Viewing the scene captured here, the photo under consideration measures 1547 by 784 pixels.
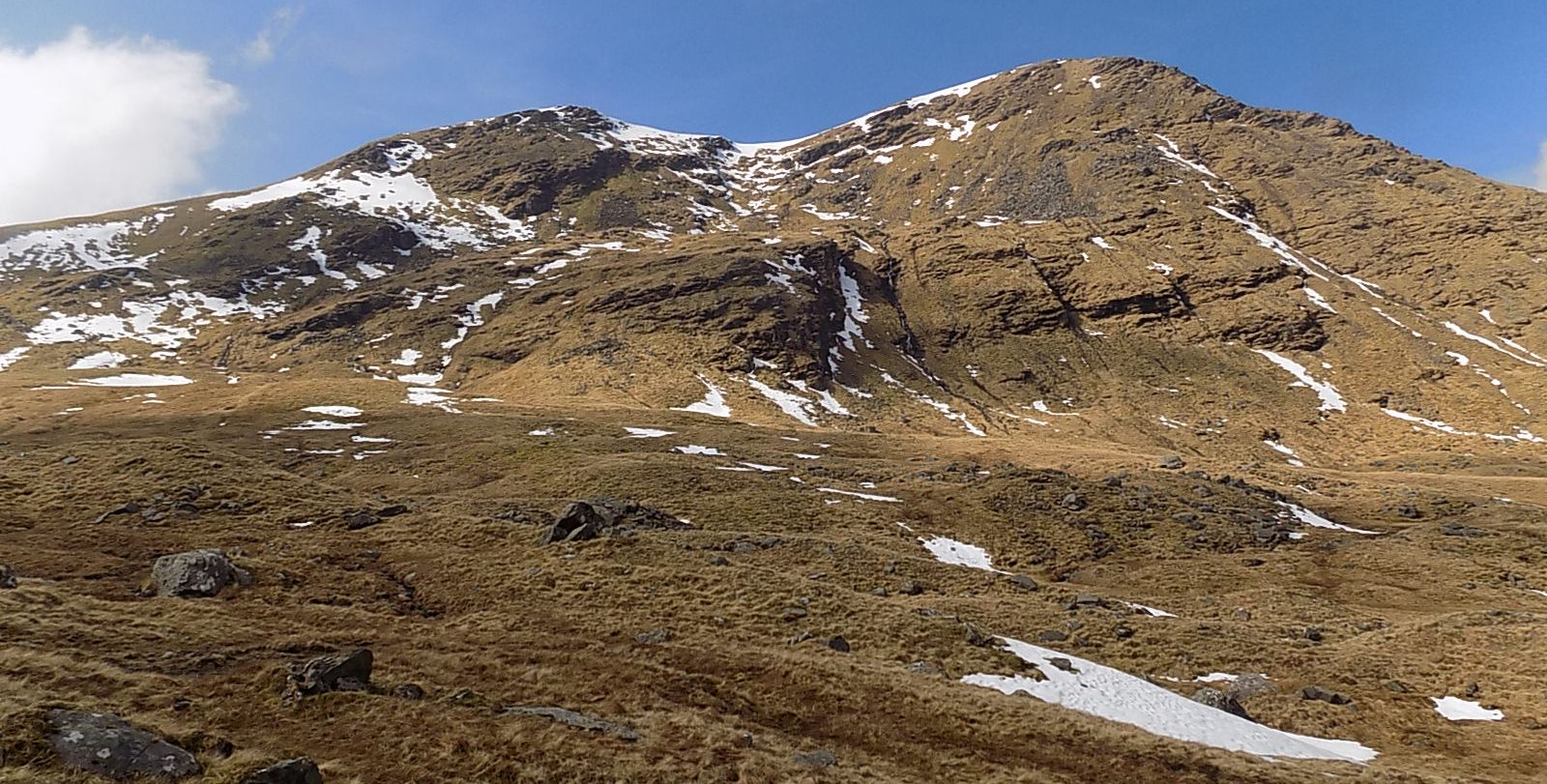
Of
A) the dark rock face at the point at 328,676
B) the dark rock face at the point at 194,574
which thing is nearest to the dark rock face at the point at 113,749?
the dark rock face at the point at 328,676

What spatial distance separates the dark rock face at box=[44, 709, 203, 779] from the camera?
9.12 m

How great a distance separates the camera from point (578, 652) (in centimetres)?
1878

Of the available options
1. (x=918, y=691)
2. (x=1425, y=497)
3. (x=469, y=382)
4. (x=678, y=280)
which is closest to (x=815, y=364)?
(x=678, y=280)

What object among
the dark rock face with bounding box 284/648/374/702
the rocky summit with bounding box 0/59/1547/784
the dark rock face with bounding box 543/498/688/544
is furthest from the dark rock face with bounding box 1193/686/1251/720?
the dark rock face with bounding box 543/498/688/544

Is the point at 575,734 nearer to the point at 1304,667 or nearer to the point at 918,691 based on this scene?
the point at 918,691

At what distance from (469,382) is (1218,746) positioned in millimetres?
104963

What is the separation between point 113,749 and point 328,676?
4.35m

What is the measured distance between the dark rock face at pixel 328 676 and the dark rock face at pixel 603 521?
15962mm

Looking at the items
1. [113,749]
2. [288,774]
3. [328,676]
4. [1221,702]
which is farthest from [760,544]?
[113,749]

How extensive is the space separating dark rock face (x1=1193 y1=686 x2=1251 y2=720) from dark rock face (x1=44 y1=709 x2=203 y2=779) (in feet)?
77.6

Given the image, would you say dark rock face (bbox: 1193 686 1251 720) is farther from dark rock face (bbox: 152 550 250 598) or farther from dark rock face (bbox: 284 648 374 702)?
dark rock face (bbox: 152 550 250 598)

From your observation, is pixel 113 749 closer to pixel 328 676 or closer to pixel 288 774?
pixel 288 774

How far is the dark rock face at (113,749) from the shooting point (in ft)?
29.9

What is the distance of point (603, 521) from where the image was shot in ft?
106
